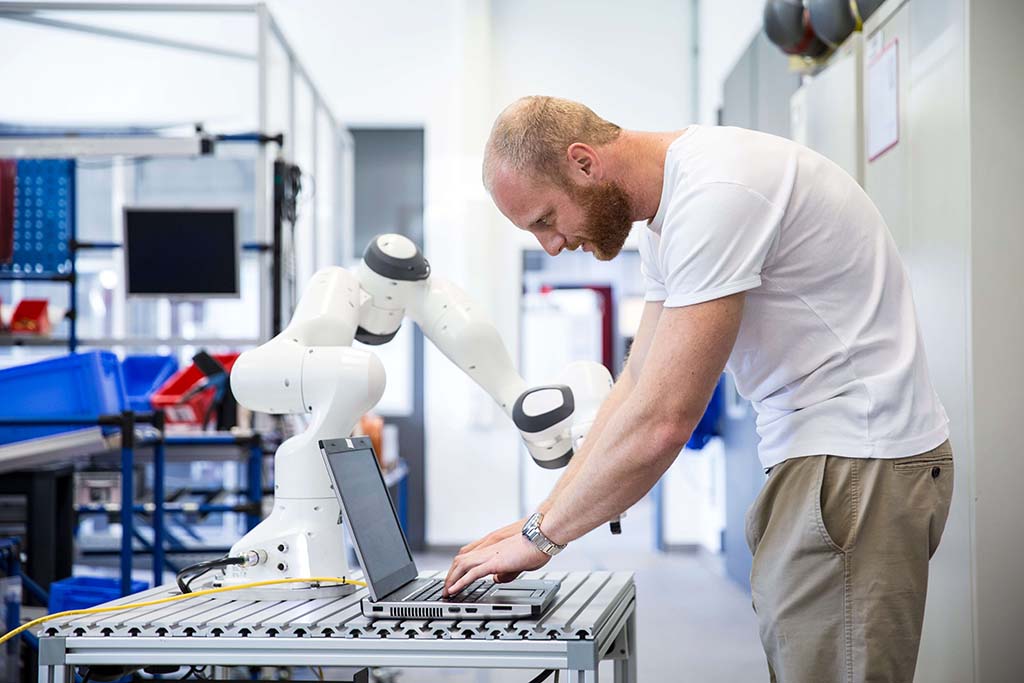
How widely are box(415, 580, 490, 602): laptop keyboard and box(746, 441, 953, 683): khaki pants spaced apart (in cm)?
44

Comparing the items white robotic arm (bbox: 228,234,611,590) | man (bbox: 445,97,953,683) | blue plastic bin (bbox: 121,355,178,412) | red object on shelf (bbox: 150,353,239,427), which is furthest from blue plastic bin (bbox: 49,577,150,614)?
blue plastic bin (bbox: 121,355,178,412)

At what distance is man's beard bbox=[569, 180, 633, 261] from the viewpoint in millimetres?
1397

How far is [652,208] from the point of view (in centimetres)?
140

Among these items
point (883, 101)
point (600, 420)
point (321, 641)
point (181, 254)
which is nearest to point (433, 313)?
point (600, 420)

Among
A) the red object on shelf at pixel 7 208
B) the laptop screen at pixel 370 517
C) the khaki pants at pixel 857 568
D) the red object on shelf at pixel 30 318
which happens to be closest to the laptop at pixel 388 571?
the laptop screen at pixel 370 517

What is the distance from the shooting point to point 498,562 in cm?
141

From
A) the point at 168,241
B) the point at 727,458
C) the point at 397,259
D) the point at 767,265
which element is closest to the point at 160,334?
the point at 168,241

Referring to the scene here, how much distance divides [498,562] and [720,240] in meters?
0.54

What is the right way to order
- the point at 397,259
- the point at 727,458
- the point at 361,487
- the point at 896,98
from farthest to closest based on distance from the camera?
1. the point at 727,458
2. the point at 896,98
3. the point at 397,259
4. the point at 361,487

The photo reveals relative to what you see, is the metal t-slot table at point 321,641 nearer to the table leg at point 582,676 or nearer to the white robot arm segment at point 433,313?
the table leg at point 582,676

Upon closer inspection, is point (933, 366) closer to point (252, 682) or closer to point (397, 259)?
point (397, 259)

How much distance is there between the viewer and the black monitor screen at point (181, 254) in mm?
4125

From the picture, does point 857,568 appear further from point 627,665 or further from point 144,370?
point 144,370

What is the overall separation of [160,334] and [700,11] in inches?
157
